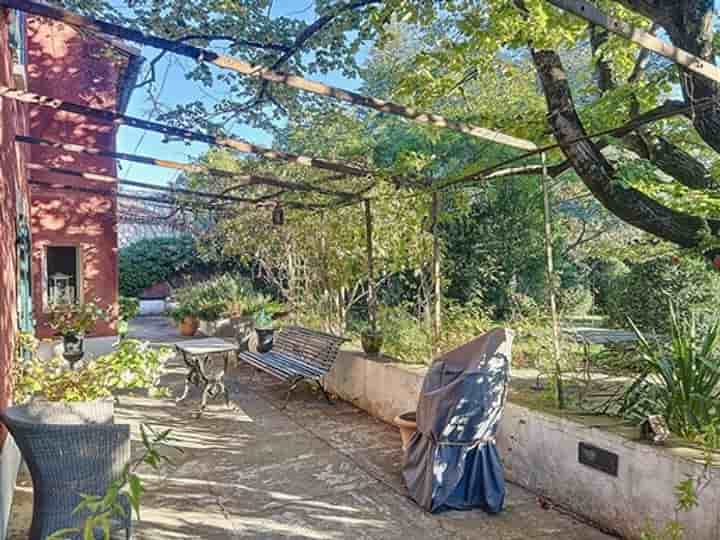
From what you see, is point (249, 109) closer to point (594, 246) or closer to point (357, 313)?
point (357, 313)

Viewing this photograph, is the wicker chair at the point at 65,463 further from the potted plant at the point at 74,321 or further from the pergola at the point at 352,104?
→ the potted plant at the point at 74,321

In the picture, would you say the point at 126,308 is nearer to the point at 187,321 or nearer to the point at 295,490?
the point at 187,321

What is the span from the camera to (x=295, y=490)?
12.5 ft

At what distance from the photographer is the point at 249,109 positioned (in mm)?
4934

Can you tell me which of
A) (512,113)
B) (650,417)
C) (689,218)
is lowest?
(650,417)

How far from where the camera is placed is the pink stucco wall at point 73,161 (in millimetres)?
7980

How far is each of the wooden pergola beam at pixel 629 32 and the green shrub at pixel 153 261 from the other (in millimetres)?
15732

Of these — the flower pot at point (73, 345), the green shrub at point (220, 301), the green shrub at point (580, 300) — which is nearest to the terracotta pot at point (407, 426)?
the flower pot at point (73, 345)

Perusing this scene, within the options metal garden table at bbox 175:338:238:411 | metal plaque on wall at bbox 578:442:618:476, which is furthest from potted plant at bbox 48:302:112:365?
metal plaque on wall at bbox 578:442:618:476

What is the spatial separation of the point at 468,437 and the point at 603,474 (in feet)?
2.76

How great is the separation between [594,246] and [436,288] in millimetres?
6970

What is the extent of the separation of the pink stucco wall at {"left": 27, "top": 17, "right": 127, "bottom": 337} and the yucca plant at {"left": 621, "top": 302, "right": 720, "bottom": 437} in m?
8.08

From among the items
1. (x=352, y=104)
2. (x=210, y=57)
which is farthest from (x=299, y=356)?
(x=210, y=57)

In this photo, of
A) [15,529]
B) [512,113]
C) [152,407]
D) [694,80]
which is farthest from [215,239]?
[694,80]
